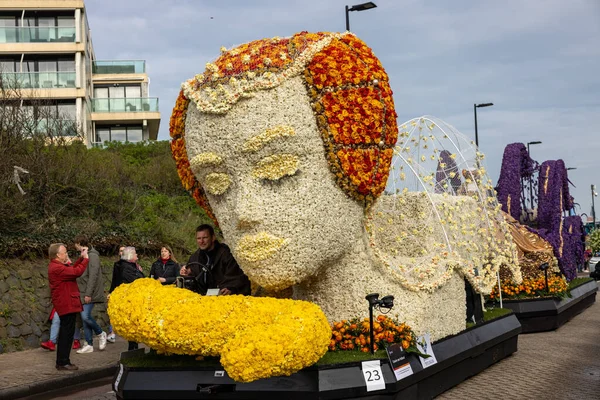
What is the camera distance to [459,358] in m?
7.71

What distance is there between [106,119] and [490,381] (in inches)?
1114

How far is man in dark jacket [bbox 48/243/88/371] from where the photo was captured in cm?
909

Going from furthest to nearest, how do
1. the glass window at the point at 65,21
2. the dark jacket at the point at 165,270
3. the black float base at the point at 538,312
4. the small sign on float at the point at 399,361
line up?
the glass window at the point at 65,21 < the black float base at the point at 538,312 < the dark jacket at the point at 165,270 < the small sign on float at the point at 399,361

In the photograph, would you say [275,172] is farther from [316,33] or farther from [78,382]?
[78,382]

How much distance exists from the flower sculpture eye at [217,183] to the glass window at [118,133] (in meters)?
29.7

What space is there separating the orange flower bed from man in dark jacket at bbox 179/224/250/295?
680cm

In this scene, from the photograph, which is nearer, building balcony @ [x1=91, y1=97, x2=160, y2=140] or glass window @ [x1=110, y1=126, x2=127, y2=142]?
building balcony @ [x1=91, y1=97, x2=160, y2=140]

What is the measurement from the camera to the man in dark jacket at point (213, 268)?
23.8 ft

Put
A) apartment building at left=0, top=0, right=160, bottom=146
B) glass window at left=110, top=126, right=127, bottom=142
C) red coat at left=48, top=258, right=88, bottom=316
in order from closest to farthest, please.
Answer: red coat at left=48, top=258, right=88, bottom=316 → apartment building at left=0, top=0, right=160, bottom=146 → glass window at left=110, top=126, right=127, bottom=142

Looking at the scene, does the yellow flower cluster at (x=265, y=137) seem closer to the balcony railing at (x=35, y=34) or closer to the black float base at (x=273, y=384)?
the black float base at (x=273, y=384)

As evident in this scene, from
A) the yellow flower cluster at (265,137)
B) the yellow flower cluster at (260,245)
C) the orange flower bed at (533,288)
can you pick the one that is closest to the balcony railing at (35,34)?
the orange flower bed at (533,288)

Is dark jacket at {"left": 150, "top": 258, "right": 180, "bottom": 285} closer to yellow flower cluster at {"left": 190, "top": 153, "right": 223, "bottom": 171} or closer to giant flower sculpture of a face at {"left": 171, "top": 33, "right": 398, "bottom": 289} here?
giant flower sculpture of a face at {"left": 171, "top": 33, "right": 398, "bottom": 289}

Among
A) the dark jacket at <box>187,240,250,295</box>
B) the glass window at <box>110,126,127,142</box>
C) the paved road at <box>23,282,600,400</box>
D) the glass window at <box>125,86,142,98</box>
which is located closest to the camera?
the dark jacket at <box>187,240,250,295</box>

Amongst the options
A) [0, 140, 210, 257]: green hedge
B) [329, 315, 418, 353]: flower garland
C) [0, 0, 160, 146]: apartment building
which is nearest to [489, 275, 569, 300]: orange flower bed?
[329, 315, 418, 353]: flower garland
